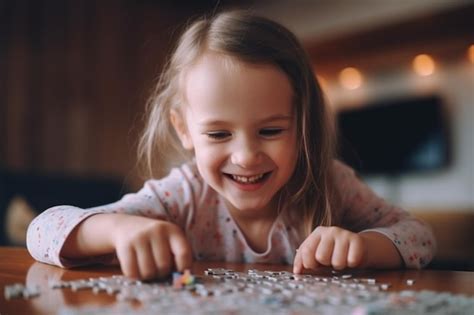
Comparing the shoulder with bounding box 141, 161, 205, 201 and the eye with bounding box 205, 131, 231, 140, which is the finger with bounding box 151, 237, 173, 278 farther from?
the shoulder with bounding box 141, 161, 205, 201

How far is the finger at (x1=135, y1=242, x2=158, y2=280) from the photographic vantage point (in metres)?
0.69

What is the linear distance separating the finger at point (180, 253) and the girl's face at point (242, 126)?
0.28m

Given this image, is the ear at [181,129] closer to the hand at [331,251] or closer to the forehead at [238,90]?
the forehead at [238,90]

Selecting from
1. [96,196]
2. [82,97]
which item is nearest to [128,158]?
[82,97]

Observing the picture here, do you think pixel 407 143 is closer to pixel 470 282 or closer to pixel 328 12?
pixel 328 12

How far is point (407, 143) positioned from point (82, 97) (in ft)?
9.71

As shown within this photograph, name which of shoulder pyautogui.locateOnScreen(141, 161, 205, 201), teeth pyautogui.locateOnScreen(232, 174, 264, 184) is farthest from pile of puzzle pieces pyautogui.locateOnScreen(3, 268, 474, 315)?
shoulder pyautogui.locateOnScreen(141, 161, 205, 201)

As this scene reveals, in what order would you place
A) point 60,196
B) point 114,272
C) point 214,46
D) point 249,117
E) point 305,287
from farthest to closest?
point 60,196 < point 214,46 < point 249,117 < point 114,272 < point 305,287

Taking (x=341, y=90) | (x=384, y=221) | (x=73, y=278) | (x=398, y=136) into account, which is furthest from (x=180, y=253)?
(x=341, y=90)

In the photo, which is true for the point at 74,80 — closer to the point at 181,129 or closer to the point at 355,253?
the point at 181,129

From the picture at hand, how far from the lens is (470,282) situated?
0.73 meters

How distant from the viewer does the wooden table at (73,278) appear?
56 centimetres

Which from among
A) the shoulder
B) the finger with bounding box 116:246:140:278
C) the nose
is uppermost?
the nose

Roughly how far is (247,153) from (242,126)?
5 cm
